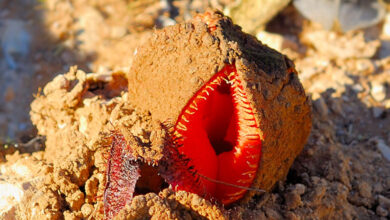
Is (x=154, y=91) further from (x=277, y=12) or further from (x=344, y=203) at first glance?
(x=277, y=12)

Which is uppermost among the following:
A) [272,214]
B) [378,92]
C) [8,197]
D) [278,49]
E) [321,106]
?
[278,49]

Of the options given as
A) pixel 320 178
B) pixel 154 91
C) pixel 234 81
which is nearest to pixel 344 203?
pixel 320 178

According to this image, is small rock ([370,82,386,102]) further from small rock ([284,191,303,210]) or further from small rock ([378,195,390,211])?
small rock ([284,191,303,210])

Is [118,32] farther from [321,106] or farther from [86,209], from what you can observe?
[86,209]

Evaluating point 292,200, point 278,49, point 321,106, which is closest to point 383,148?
point 321,106

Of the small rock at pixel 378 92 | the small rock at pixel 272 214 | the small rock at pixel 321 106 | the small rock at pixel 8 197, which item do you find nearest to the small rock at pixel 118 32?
the small rock at pixel 321 106

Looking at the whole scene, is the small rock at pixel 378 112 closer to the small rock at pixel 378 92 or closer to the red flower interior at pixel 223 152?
the small rock at pixel 378 92
